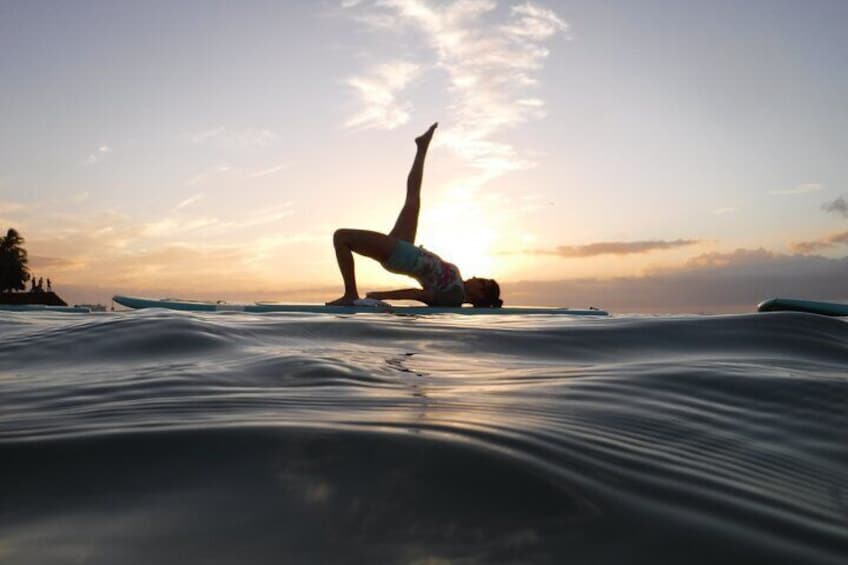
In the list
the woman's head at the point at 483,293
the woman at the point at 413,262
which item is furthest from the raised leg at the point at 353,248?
the woman's head at the point at 483,293

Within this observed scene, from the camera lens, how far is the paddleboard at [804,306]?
20.0ft

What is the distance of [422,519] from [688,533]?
322mm

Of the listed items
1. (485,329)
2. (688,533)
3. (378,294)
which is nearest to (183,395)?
(688,533)

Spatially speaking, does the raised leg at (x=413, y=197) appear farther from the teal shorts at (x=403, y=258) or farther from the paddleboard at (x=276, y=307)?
the paddleboard at (x=276, y=307)

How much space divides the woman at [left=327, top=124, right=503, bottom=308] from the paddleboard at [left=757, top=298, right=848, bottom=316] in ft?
11.8

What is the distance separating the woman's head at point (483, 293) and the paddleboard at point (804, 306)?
11.8ft

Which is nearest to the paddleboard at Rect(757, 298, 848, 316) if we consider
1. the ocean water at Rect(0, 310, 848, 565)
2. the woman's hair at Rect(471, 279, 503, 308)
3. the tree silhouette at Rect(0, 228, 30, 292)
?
the woman's hair at Rect(471, 279, 503, 308)

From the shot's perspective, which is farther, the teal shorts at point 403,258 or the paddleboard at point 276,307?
the teal shorts at point 403,258

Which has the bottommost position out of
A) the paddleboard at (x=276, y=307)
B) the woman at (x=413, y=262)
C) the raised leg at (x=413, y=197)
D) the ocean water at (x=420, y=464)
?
the ocean water at (x=420, y=464)

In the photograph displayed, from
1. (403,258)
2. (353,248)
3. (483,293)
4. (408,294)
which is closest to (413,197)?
(403,258)

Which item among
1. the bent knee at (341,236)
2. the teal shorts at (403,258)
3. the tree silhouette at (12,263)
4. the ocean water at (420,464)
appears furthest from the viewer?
the tree silhouette at (12,263)

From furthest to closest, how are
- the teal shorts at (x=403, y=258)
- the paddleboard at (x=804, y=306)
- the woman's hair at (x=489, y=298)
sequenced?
1. the woman's hair at (x=489, y=298)
2. the teal shorts at (x=403, y=258)
3. the paddleboard at (x=804, y=306)

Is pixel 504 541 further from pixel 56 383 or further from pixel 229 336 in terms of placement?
pixel 229 336

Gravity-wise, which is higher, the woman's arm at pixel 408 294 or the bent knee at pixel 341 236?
the bent knee at pixel 341 236
